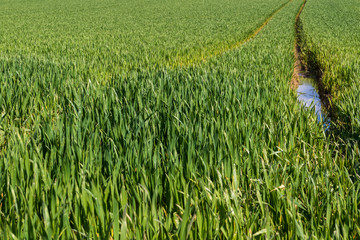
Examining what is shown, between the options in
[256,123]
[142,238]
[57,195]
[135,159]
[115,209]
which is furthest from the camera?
[256,123]

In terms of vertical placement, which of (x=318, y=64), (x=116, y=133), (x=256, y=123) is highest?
(x=116, y=133)

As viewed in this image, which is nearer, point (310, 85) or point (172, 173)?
point (172, 173)

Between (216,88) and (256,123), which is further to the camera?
(216,88)

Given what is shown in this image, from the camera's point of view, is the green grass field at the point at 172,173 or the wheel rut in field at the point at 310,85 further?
the wheel rut in field at the point at 310,85

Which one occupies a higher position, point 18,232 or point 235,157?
point 18,232

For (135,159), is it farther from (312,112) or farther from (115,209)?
(312,112)

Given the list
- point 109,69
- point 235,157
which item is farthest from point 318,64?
point 235,157

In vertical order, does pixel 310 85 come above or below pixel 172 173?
below

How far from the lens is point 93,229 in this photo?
3.74ft

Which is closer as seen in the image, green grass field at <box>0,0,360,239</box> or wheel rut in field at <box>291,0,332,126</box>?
green grass field at <box>0,0,360,239</box>

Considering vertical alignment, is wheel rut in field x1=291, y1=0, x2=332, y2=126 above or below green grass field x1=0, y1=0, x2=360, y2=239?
below

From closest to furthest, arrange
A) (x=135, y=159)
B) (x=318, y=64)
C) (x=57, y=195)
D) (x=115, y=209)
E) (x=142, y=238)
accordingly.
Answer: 1. (x=115, y=209)
2. (x=142, y=238)
3. (x=57, y=195)
4. (x=135, y=159)
5. (x=318, y=64)

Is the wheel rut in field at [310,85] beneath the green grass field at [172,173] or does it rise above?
beneath

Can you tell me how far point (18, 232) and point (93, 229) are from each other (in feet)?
0.79
